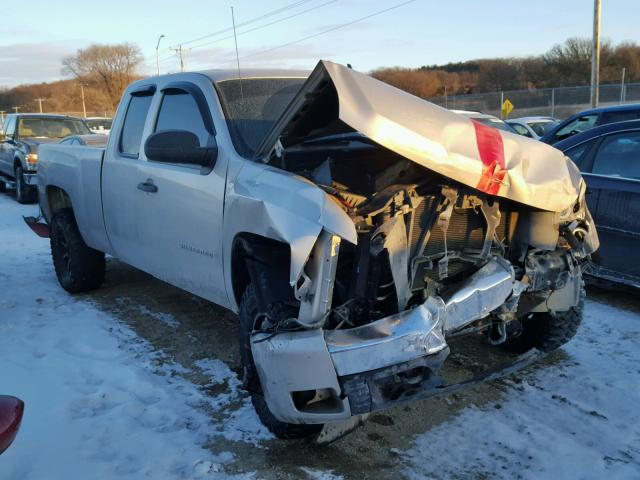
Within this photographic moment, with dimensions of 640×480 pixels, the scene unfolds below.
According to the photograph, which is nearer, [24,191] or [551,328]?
[551,328]

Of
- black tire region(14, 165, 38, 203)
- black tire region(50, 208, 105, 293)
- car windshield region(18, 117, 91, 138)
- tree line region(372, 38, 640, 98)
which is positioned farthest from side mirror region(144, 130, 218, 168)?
tree line region(372, 38, 640, 98)

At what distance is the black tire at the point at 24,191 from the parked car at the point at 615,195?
11.7 meters

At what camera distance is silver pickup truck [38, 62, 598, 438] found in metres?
2.71

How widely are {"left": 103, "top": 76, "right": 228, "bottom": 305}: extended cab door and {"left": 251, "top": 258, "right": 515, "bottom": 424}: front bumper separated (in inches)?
42.1

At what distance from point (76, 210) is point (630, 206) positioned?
16.6 ft

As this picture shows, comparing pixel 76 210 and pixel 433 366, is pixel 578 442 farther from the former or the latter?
pixel 76 210

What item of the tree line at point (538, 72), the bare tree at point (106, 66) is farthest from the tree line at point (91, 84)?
the tree line at point (538, 72)

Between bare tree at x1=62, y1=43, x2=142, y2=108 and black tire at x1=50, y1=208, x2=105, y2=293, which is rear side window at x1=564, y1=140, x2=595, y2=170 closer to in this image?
black tire at x1=50, y1=208, x2=105, y2=293

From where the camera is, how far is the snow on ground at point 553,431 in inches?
119

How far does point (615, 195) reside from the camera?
5.29 meters

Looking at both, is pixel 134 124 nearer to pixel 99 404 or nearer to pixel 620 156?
pixel 99 404

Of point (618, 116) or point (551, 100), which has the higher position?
point (551, 100)

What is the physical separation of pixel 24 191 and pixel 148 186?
1054cm

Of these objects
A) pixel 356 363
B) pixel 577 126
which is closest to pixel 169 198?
pixel 356 363
